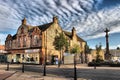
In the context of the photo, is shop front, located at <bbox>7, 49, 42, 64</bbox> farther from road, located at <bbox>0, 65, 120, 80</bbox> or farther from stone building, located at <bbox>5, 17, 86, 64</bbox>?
road, located at <bbox>0, 65, 120, 80</bbox>

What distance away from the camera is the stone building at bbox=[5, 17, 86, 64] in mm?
59938

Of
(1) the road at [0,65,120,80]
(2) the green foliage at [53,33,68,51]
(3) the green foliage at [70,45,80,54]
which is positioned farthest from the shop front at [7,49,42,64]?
(1) the road at [0,65,120,80]

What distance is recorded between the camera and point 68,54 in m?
68.6

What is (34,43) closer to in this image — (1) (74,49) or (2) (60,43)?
(2) (60,43)

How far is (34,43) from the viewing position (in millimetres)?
61969

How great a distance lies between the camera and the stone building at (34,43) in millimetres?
59938

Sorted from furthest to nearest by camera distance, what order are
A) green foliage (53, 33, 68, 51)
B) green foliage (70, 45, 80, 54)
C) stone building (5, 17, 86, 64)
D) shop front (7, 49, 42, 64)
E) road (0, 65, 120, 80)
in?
green foliage (70, 45, 80, 54)
shop front (7, 49, 42, 64)
stone building (5, 17, 86, 64)
green foliage (53, 33, 68, 51)
road (0, 65, 120, 80)

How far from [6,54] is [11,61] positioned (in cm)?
453

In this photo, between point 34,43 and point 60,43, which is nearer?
point 60,43

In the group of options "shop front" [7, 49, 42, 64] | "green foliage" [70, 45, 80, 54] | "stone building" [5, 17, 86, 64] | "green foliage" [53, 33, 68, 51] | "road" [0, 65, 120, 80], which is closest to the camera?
"road" [0, 65, 120, 80]

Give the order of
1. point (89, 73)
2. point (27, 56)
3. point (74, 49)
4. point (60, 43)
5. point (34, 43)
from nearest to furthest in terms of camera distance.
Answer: point (89, 73), point (60, 43), point (34, 43), point (27, 56), point (74, 49)

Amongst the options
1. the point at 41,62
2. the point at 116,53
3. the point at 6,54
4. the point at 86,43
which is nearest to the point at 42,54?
the point at 41,62

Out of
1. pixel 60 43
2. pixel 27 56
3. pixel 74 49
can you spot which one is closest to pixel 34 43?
pixel 27 56

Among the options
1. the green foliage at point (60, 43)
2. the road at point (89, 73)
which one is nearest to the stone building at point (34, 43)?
the green foliage at point (60, 43)
